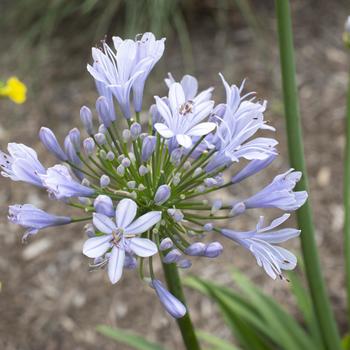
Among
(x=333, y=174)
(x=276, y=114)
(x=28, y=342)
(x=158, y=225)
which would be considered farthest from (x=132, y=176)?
(x=276, y=114)

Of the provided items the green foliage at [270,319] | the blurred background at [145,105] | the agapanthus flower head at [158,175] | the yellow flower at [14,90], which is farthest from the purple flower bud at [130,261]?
the blurred background at [145,105]

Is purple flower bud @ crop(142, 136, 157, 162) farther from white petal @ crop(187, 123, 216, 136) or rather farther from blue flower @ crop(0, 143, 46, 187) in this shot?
blue flower @ crop(0, 143, 46, 187)

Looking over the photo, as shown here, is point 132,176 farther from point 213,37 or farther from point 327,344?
point 213,37

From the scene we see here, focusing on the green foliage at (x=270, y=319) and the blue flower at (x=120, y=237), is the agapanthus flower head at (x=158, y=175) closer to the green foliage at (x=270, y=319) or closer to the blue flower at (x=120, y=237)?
the blue flower at (x=120, y=237)

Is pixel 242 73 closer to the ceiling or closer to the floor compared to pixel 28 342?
closer to the ceiling

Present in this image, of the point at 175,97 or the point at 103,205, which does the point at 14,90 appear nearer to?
the point at 175,97

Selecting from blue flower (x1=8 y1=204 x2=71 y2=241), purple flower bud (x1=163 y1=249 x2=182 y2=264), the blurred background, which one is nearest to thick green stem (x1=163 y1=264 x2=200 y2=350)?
purple flower bud (x1=163 y1=249 x2=182 y2=264)
